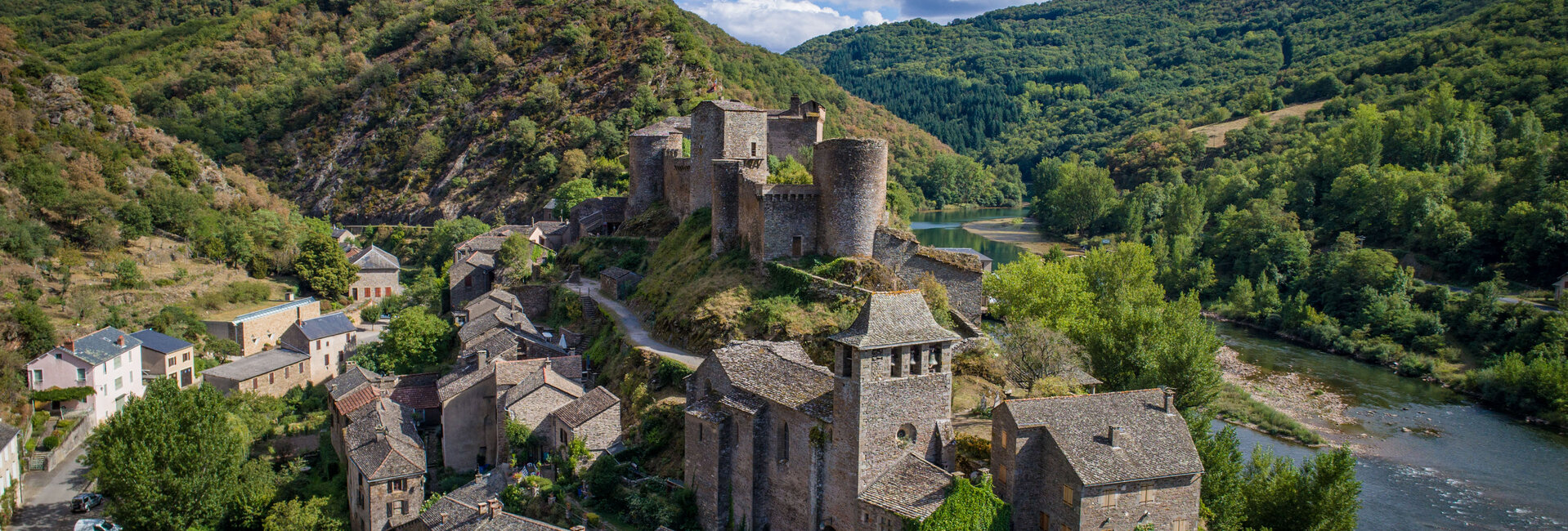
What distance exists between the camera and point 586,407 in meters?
31.4

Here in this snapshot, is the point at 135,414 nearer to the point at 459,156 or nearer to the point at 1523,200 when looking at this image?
the point at 459,156

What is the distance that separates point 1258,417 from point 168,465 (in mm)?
44189

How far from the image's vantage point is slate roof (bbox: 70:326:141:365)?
140ft

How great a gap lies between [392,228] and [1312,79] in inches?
4090

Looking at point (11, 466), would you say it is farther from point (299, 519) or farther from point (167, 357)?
point (299, 519)

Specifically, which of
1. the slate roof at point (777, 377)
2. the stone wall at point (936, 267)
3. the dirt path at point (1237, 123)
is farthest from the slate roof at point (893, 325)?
the dirt path at point (1237, 123)

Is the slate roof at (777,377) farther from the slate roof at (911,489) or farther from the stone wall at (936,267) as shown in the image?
the stone wall at (936,267)

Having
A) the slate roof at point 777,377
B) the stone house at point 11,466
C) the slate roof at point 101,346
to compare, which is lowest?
the stone house at point 11,466

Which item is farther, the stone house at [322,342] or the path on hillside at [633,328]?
the stone house at [322,342]

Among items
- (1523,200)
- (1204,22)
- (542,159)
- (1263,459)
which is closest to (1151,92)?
(1204,22)

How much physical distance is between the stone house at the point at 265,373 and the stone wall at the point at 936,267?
30140 millimetres

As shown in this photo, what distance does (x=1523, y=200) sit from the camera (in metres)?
64.6

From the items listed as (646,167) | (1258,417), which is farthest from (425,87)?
(1258,417)

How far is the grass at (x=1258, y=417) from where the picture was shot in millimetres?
42438
